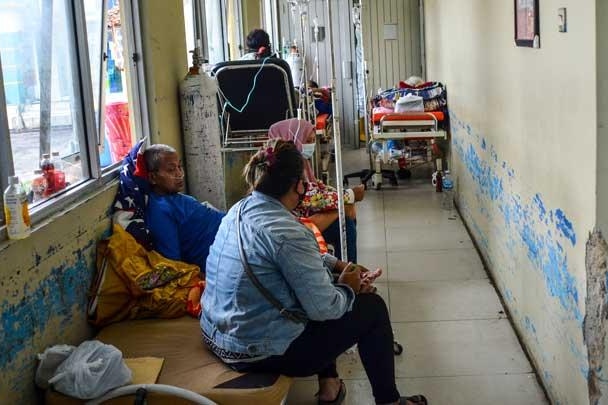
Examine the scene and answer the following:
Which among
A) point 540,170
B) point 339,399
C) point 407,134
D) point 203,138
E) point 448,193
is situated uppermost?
point 203,138

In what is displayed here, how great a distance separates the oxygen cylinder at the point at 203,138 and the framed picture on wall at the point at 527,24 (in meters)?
1.64

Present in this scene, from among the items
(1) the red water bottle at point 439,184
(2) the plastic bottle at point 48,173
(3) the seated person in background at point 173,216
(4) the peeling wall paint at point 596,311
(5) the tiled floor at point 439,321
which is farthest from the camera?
(1) the red water bottle at point 439,184

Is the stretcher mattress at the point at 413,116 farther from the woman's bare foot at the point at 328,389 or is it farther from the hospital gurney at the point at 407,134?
the woman's bare foot at the point at 328,389

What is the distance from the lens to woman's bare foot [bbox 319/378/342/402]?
2816 millimetres

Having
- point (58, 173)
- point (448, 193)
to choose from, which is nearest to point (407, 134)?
point (448, 193)

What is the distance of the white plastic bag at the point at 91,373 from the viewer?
208cm

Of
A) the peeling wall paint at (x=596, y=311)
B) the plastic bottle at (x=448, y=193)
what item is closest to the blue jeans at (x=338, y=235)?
the peeling wall paint at (x=596, y=311)

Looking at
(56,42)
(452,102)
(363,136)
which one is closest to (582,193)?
(56,42)

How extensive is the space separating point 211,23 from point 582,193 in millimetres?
4527

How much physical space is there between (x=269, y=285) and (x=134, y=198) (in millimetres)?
1015

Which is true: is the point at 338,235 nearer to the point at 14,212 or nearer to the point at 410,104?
the point at 14,212

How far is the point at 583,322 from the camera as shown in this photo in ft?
7.23

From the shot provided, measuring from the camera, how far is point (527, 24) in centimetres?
286

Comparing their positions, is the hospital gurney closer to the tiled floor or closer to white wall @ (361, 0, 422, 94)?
the tiled floor
